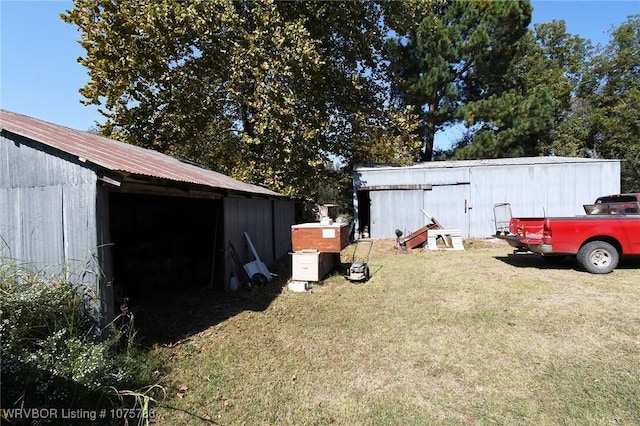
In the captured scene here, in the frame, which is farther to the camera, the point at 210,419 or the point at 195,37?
the point at 195,37

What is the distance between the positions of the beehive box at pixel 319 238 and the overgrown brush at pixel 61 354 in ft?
13.8

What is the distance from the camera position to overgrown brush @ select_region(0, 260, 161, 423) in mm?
3076

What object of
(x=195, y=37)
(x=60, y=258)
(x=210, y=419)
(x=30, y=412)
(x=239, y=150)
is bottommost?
(x=210, y=419)

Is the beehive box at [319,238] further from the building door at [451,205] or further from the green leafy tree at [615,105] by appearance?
the green leafy tree at [615,105]

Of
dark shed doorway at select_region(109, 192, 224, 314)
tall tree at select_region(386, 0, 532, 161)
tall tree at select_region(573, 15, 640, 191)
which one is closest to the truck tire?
dark shed doorway at select_region(109, 192, 224, 314)

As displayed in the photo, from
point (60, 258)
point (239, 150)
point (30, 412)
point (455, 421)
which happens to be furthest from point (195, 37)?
point (455, 421)

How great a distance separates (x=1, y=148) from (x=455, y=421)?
19.5 feet

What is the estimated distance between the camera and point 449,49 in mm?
18828

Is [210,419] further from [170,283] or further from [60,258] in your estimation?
[170,283]

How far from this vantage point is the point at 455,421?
3008 mm

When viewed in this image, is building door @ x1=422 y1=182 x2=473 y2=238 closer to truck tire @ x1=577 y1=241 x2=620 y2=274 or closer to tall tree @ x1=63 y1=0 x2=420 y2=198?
tall tree @ x1=63 y1=0 x2=420 y2=198

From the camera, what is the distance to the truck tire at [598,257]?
7.93m

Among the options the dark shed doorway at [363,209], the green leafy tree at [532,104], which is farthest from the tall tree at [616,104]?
the dark shed doorway at [363,209]

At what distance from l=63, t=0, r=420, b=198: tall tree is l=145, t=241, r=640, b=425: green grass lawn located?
846cm
